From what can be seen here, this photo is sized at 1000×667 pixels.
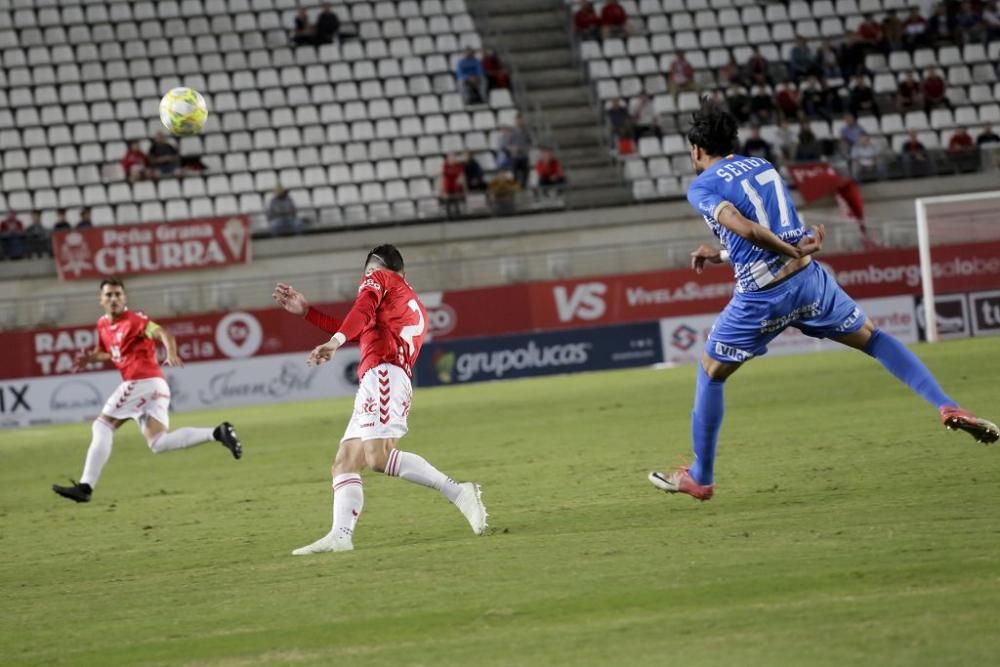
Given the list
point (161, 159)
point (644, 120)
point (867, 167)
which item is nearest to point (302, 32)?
point (161, 159)

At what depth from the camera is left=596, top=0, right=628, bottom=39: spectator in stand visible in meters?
34.5

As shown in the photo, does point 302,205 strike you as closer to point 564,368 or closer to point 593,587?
point 564,368

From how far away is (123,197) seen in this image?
29719mm

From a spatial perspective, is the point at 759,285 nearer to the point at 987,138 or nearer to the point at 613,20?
the point at 987,138

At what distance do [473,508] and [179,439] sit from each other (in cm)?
631

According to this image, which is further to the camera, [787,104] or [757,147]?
[787,104]

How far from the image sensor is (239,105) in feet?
106

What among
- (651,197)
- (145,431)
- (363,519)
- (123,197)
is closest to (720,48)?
(651,197)

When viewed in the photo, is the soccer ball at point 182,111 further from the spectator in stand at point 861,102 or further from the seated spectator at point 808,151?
the spectator in stand at point 861,102

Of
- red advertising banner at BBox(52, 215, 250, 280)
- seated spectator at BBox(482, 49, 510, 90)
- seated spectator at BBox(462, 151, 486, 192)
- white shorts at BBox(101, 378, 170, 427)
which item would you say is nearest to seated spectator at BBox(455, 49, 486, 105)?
seated spectator at BBox(482, 49, 510, 90)

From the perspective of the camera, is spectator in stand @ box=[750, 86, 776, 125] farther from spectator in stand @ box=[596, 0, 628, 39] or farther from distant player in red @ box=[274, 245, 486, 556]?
distant player in red @ box=[274, 245, 486, 556]

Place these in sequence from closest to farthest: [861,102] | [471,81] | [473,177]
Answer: [473,177] → [861,102] → [471,81]

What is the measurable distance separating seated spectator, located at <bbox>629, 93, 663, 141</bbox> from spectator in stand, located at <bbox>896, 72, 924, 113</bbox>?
5.48m

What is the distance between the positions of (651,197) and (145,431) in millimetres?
17530
